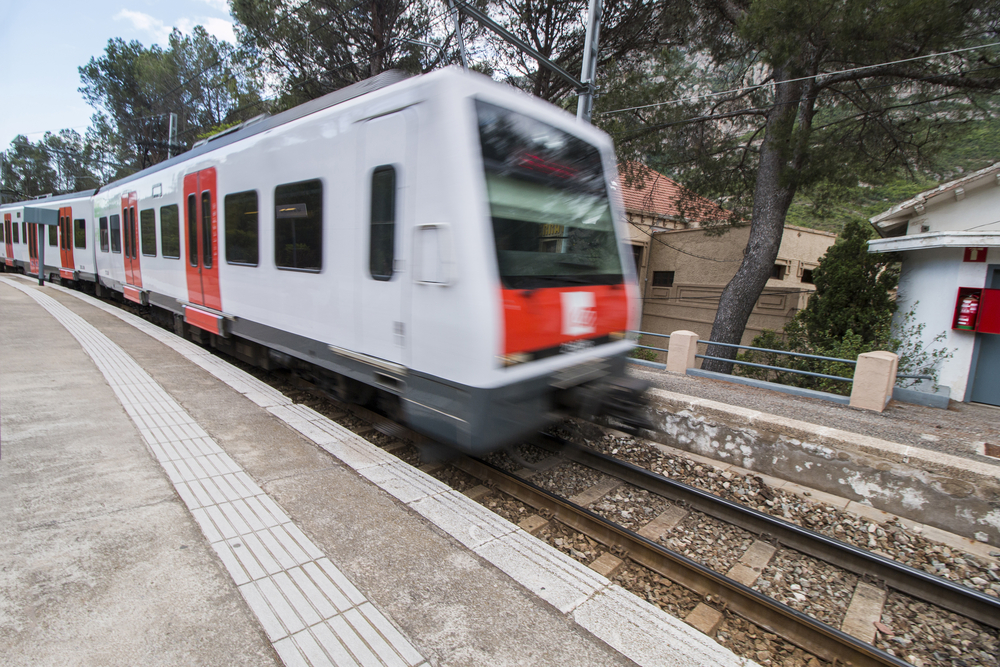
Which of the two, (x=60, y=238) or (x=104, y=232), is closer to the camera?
(x=104, y=232)

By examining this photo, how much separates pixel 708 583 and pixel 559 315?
6.71 feet

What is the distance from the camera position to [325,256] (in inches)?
174

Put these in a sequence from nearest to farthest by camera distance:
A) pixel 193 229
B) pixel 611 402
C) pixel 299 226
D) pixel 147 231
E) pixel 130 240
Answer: pixel 611 402 < pixel 299 226 < pixel 193 229 < pixel 147 231 < pixel 130 240

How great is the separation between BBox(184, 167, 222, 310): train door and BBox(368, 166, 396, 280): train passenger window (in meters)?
3.69

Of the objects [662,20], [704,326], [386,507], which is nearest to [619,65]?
[662,20]

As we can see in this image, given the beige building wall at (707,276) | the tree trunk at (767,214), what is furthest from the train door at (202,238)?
the beige building wall at (707,276)

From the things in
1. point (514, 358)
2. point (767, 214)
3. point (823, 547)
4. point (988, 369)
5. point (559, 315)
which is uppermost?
point (767, 214)

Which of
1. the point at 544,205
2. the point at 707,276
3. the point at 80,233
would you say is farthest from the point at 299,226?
the point at 707,276

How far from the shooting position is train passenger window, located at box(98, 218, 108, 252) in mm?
11406

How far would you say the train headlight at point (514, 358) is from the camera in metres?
3.22

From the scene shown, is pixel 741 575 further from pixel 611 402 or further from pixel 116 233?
pixel 116 233

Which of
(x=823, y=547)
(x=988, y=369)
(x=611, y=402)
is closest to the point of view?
(x=823, y=547)

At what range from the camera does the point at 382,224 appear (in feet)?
12.4

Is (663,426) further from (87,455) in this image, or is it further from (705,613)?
(87,455)
